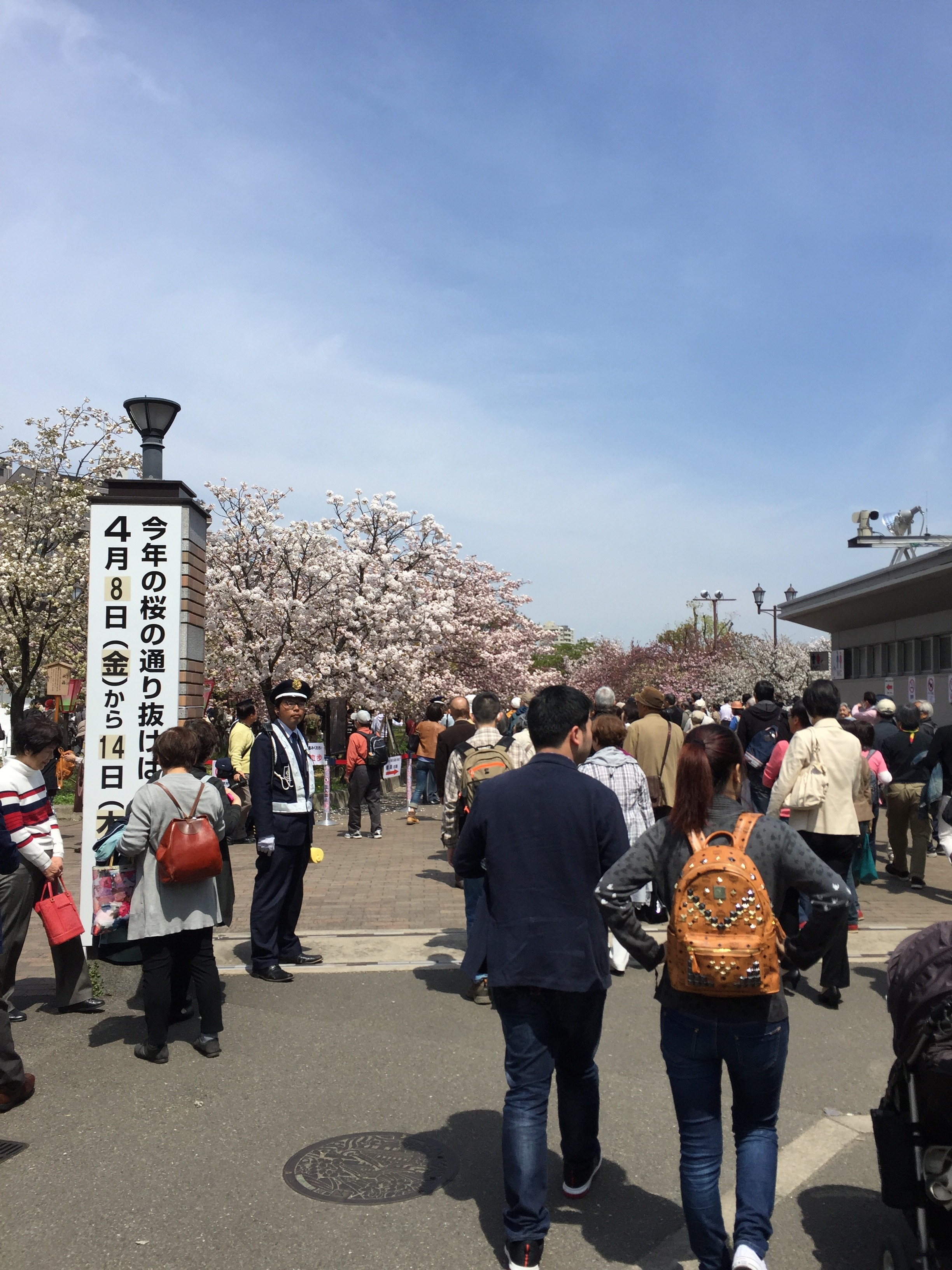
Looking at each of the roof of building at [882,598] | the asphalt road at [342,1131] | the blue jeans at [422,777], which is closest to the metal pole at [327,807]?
the blue jeans at [422,777]

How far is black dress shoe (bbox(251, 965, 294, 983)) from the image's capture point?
22.2ft

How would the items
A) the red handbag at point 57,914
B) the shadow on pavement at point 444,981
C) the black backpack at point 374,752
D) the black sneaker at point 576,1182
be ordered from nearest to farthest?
the black sneaker at point 576,1182
the red handbag at point 57,914
the shadow on pavement at point 444,981
the black backpack at point 374,752

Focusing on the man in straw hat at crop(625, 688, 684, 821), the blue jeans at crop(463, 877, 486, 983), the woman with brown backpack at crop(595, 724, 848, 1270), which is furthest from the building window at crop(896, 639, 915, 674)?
the woman with brown backpack at crop(595, 724, 848, 1270)

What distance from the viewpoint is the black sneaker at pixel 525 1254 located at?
3.26 m

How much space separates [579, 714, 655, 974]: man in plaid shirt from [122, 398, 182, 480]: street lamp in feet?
12.4

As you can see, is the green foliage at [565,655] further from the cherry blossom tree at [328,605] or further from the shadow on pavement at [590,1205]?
the shadow on pavement at [590,1205]

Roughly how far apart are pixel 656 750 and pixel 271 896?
9.81ft

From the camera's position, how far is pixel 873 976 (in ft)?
22.6

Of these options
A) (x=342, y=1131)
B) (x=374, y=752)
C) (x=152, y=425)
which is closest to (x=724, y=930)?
(x=342, y=1131)

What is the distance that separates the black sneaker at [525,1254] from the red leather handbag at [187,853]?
8.67ft

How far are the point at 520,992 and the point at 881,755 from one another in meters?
8.06

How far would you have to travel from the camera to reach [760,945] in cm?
291

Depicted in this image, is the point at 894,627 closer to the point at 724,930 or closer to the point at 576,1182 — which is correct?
the point at 576,1182

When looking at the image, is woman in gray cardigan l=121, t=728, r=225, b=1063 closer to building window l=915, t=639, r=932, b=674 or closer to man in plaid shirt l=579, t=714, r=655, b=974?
man in plaid shirt l=579, t=714, r=655, b=974
